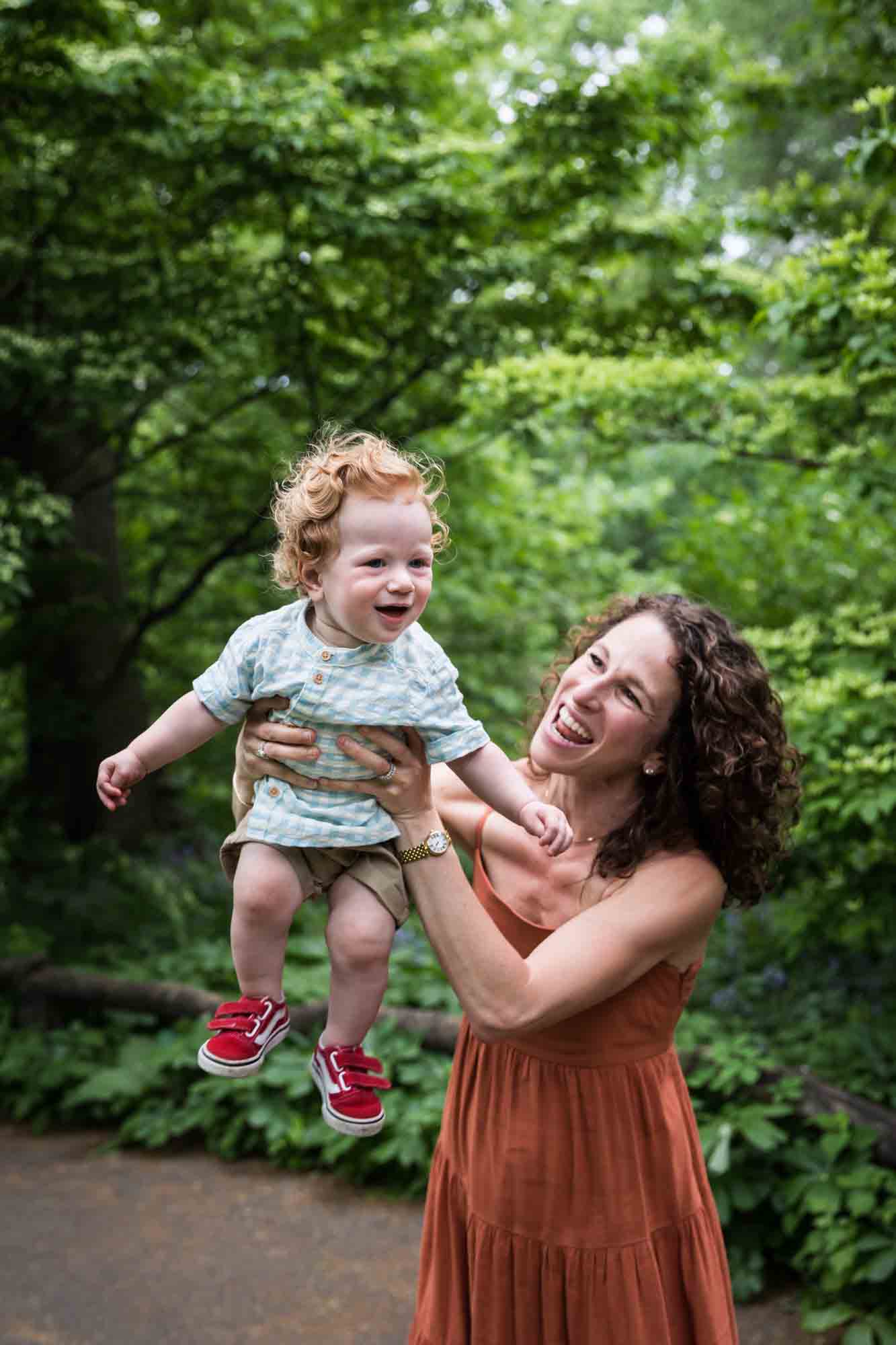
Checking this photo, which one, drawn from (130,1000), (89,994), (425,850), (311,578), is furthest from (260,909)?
(89,994)

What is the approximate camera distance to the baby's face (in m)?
1.68

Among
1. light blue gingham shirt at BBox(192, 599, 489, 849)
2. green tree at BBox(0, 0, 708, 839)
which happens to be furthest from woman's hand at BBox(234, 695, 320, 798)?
green tree at BBox(0, 0, 708, 839)

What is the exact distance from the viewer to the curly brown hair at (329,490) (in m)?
1.69

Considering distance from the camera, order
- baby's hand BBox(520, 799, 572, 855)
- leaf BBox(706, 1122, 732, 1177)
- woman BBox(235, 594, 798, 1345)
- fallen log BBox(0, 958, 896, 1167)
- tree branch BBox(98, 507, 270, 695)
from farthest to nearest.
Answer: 1. tree branch BBox(98, 507, 270, 695)
2. fallen log BBox(0, 958, 896, 1167)
3. leaf BBox(706, 1122, 732, 1177)
4. woman BBox(235, 594, 798, 1345)
5. baby's hand BBox(520, 799, 572, 855)

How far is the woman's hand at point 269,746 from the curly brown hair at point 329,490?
197 millimetres

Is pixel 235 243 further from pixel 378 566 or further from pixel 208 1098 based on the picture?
pixel 378 566

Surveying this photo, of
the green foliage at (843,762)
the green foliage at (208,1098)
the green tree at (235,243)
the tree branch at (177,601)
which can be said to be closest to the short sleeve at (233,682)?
the green foliage at (843,762)

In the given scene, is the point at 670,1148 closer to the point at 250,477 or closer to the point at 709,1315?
the point at 709,1315

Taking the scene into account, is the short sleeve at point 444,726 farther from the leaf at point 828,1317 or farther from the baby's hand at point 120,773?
the leaf at point 828,1317

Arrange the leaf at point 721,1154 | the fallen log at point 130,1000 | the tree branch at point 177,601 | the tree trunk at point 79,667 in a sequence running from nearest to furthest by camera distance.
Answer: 1. the leaf at point 721,1154
2. the fallen log at point 130,1000
3. the tree branch at point 177,601
4. the tree trunk at point 79,667

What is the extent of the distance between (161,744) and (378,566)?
42 centimetres

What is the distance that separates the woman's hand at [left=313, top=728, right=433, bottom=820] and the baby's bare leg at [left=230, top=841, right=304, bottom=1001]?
132 millimetres

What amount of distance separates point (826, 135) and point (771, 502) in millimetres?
7548

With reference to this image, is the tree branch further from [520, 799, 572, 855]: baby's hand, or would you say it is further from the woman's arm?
[520, 799, 572, 855]: baby's hand
